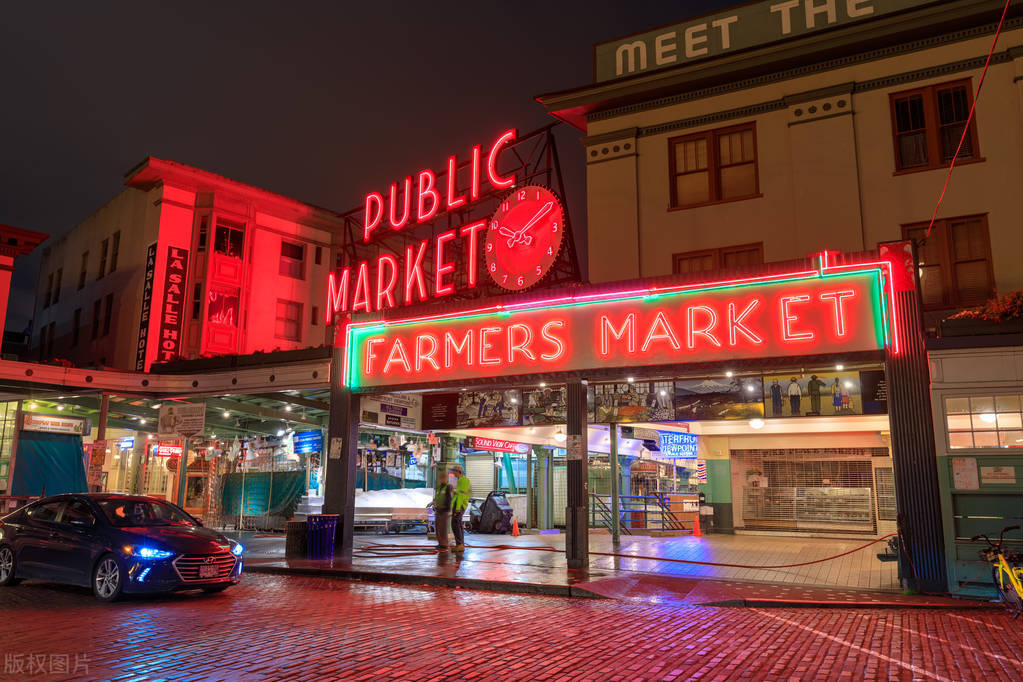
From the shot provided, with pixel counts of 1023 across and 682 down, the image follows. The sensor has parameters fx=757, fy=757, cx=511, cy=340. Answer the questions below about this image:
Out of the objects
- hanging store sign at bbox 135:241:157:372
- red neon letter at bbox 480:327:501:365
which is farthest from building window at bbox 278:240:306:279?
red neon letter at bbox 480:327:501:365

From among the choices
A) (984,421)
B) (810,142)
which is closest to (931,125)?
(810,142)

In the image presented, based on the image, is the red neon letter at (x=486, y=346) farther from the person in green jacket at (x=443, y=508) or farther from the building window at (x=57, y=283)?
the building window at (x=57, y=283)

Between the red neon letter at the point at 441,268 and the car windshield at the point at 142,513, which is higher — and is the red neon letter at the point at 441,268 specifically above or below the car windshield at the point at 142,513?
above

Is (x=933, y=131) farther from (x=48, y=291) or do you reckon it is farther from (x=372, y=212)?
(x=48, y=291)

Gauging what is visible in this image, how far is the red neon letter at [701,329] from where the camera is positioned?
15.0 meters

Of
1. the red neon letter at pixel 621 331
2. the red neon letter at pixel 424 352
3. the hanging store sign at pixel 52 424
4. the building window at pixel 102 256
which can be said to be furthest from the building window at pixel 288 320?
the red neon letter at pixel 621 331

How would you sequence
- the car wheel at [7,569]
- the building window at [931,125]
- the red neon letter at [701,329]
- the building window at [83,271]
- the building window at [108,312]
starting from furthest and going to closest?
the building window at [83,271], the building window at [108,312], the building window at [931,125], the red neon letter at [701,329], the car wheel at [7,569]

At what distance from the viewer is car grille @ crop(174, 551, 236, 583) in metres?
11.4

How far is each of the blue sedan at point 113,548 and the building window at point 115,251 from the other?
78.6 ft

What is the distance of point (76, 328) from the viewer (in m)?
37.5

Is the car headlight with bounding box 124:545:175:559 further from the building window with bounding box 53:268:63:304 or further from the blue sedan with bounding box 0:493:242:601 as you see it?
the building window with bounding box 53:268:63:304

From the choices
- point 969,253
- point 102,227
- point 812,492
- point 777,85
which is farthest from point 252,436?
point 969,253

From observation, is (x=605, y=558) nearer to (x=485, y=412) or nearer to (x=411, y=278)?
(x=485, y=412)

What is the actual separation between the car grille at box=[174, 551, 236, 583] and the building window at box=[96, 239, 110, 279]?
93.4ft
